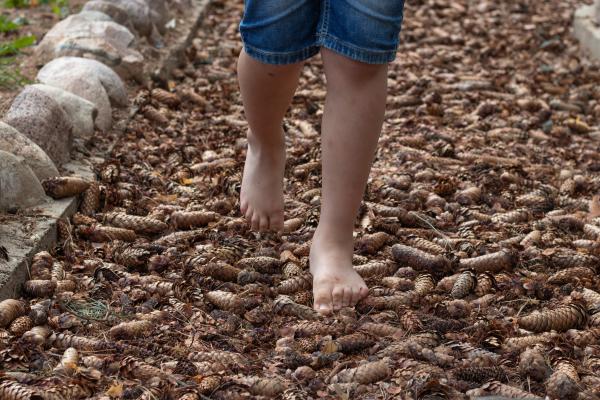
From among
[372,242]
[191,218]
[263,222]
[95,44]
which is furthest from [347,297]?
[95,44]

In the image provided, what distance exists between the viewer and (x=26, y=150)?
3404 millimetres

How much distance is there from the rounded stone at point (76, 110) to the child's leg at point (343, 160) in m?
1.58

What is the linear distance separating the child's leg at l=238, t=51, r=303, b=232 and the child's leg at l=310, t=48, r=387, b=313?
1.12 feet

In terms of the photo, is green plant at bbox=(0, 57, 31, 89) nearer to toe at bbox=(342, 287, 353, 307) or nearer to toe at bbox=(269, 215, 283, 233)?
toe at bbox=(269, 215, 283, 233)

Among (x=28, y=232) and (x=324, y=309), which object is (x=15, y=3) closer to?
(x=28, y=232)

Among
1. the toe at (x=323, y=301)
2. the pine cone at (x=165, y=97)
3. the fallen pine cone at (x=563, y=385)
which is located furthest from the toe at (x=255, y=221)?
the pine cone at (x=165, y=97)

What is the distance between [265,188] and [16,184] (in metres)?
0.81

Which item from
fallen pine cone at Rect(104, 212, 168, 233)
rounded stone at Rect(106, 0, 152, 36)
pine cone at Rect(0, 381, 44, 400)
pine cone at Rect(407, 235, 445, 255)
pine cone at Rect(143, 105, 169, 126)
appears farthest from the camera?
rounded stone at Rect(106, 0, 152, 36)

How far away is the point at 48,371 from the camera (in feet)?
7.66

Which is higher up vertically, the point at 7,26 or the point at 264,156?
the point at 264,156

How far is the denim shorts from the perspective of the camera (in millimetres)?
2537

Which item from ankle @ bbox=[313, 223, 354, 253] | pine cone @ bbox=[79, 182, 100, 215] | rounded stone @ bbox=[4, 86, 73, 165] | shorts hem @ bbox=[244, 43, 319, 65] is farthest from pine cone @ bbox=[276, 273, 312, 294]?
rounded stone @ bbox=[4, 86, 73, 165]

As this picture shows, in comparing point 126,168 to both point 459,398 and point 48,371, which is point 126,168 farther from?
point 459,398

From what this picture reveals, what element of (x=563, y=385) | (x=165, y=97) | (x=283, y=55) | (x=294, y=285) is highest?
(x=283, y=55)
